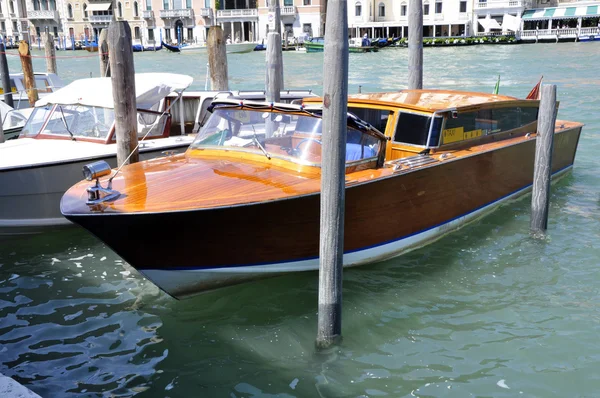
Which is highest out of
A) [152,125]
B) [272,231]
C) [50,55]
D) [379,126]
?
[50,55]

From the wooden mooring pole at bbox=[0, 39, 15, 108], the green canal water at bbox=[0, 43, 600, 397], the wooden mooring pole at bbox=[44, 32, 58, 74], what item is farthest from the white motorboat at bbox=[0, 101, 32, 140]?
the wooden mooring pole at bbox=[44, 32, 58, 74]

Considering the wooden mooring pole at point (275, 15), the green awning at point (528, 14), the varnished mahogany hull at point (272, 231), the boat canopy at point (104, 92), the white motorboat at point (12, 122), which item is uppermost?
the green awning at point (528, 14)

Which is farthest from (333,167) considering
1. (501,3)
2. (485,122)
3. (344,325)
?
(501,3)

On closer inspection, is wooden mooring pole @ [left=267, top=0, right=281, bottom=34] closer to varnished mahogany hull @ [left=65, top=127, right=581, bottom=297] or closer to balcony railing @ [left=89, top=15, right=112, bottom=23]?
varnished mahogany hull @ [left=65, top=127, right=581, bottom=297]

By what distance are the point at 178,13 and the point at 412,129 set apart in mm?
72685

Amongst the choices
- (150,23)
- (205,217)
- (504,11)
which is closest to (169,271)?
(205,217)

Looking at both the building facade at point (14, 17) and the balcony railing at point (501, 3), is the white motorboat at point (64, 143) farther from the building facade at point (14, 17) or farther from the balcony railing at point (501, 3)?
the building facade at point (14, 17)

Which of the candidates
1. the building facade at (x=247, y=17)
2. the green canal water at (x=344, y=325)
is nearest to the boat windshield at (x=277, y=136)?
the green canal water at (x=344, y=325)

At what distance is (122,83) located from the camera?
7.29 m

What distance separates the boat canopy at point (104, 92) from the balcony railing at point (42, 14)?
8061cm

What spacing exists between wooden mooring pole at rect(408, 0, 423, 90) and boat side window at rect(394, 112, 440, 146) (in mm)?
2688

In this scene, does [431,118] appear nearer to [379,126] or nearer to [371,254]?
[379,126]

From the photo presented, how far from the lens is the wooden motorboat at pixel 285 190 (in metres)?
5.39

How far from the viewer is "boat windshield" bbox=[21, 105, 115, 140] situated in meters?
8.70
